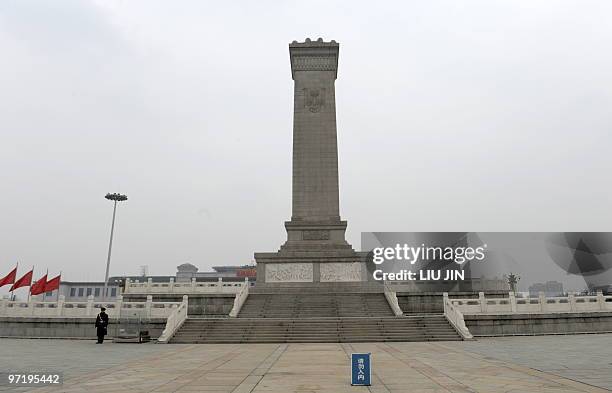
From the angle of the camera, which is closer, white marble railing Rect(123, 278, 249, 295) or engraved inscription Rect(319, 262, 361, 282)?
white marble railing Rect(123, 278, 249, 295)

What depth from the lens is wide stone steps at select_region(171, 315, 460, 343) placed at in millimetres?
18922

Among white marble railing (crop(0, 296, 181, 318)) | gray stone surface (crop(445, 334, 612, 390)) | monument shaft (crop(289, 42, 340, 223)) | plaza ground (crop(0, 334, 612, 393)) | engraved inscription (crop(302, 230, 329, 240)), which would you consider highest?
monument shaft (crop(289, 42, 340, 223))

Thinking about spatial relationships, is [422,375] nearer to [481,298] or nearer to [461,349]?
[461,349]

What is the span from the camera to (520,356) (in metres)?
13.2

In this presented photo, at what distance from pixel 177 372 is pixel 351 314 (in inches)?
595

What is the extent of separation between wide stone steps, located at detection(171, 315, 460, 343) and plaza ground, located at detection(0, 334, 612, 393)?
2.21m

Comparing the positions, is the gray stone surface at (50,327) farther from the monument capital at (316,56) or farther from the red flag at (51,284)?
the monument capital at (316,56)

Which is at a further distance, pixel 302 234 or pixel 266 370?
pixel 302 234

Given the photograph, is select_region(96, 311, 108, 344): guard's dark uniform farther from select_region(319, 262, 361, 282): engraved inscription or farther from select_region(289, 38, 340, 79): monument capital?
select_region(289, 38, 340, 79): monument capital

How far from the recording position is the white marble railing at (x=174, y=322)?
18.7 meters

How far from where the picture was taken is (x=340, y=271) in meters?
31.9

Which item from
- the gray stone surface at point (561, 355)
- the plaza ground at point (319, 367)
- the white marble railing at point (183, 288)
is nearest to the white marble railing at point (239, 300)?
the white marble railing at point (183, 288)

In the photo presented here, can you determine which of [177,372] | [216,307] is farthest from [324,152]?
[177,372]

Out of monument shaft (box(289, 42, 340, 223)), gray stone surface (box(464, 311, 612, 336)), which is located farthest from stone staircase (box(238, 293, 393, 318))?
monument shaft (box(289, 42, 340, 223))
